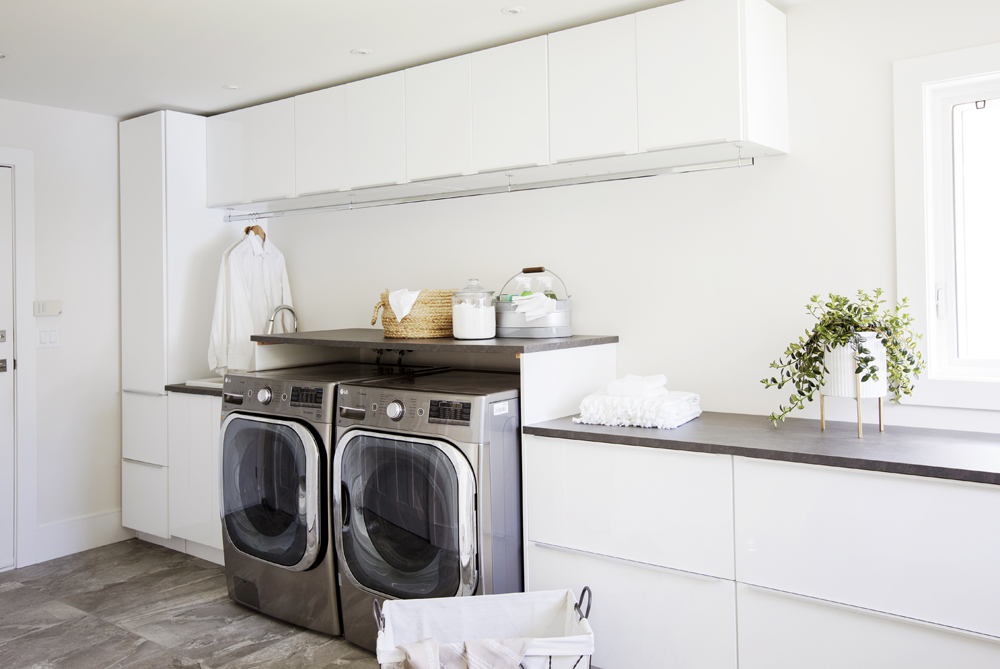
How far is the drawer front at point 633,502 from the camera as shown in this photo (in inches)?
83.3

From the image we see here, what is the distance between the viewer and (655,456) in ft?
7.26

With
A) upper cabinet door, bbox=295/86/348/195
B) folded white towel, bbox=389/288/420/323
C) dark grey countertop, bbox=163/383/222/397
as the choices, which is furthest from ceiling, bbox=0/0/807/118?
dark grey countertop, bbox=163/383/222/397

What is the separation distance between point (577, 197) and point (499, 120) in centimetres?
45

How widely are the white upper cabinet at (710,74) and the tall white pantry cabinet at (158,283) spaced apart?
2.50m

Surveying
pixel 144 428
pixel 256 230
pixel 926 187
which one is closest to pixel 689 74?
pixel 926 187

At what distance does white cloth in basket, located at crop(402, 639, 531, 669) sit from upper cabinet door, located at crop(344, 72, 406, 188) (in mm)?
1827

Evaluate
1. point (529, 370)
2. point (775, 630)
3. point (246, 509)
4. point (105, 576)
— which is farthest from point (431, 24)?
point (105, 576)

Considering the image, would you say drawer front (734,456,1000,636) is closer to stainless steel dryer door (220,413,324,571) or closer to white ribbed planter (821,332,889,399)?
white ribbed planter (821,332,889,399)

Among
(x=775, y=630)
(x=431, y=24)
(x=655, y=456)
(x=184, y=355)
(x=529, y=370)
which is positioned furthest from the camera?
(x=184, y=355)

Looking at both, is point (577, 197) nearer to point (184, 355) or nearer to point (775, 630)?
point (775, 630)

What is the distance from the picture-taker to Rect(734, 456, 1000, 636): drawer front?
1.75 m

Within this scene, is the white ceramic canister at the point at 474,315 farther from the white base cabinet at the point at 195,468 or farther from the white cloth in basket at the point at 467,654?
the white base cabinet at the point at 195,468

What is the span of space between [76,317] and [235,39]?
1.87 metres

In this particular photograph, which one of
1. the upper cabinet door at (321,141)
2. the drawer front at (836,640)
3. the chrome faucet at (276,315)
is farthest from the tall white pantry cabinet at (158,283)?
the drawer front at (836,640)
